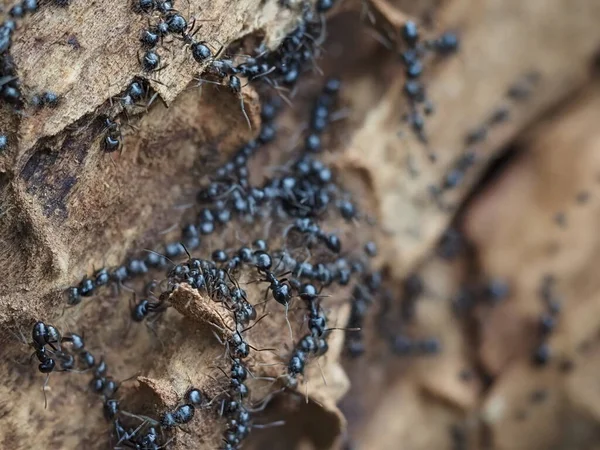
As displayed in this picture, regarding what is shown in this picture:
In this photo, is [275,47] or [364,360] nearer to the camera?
[275,47]

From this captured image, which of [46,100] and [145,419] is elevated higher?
[46,100]

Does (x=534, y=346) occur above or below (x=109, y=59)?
below

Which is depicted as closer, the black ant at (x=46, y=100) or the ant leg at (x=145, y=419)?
the black ant at (x=46, y=100)

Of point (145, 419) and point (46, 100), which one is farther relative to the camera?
point (145, 419)

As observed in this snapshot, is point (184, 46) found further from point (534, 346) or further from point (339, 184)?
point (534, 346)

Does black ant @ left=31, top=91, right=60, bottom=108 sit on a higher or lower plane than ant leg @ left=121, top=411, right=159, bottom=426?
higher

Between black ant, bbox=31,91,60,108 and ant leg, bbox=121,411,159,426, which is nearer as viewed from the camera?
black ant, bbox=31,91,60,108

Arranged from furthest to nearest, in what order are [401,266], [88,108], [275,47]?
[401,266], [275,47], [88,108]

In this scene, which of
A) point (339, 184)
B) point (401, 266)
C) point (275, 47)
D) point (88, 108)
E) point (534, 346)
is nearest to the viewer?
point (88, 108)

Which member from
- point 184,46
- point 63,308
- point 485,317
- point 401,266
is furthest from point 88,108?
point 485,317

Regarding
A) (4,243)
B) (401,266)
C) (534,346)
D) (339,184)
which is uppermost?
(4,243)

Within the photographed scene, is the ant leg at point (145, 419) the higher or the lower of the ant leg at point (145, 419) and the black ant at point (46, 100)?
the lower
